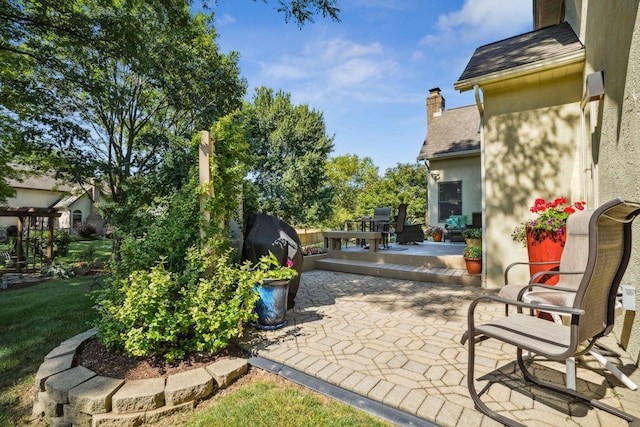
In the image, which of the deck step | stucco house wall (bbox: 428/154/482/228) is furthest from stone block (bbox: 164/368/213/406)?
stucco house wall (bbox: 428/154/482/228)

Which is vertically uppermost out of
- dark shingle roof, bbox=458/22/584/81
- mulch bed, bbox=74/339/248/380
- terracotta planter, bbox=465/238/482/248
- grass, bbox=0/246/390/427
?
dark shingle roof, bbox=458/22/584/81

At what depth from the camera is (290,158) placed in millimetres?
16547

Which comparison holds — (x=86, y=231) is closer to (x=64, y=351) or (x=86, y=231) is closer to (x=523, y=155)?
(x=64, y=351)

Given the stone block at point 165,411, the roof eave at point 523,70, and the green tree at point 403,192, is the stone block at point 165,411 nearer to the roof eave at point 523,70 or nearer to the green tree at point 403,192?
the roof eave at point 523,70

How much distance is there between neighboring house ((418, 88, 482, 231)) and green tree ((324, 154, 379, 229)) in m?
10.1

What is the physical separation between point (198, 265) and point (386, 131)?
19658 millimetres

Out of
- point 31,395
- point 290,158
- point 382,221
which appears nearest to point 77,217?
point 290,158

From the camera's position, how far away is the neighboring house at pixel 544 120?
11.1ft

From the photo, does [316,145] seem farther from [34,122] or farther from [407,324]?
[407,324]

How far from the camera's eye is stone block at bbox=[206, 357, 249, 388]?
7.97ft

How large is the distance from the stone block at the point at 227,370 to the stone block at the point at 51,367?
1211 mm

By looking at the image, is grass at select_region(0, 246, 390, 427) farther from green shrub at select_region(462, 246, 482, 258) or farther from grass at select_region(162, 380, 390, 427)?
green shrub at select_region(462, 246, 482, 258)

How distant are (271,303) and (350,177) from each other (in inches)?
896

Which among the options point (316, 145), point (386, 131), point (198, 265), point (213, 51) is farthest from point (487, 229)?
point (386, 131)
